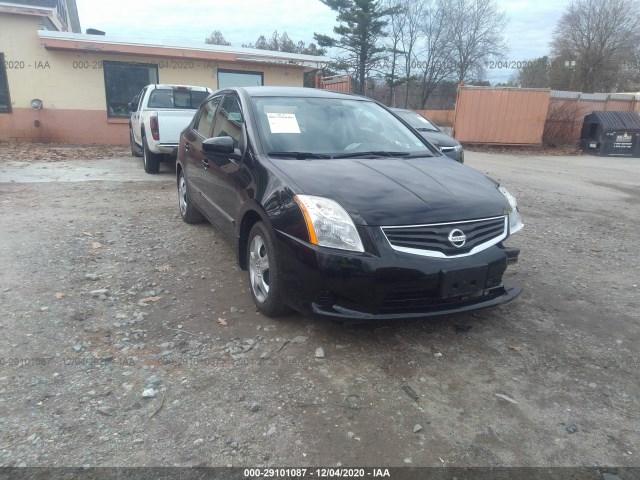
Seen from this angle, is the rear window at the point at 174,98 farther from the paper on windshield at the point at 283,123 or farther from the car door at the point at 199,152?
the paper on windshield at the point at 283,123

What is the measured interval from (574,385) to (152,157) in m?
8.74

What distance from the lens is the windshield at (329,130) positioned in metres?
3.78

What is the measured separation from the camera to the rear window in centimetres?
1010

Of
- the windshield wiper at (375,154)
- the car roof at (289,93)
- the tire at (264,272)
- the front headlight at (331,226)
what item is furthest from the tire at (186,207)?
the front headlight at (331,226)

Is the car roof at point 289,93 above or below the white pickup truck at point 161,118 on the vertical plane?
above

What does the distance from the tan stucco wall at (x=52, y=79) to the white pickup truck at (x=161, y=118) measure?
4.31 m

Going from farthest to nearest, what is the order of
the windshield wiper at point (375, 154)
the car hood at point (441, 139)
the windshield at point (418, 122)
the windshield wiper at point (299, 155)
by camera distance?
the windshield at point (418, 122)
the car hood at point (441, 139)
the windshield wiper at point (375, 154)
the windshield wiper at point (299, 155)

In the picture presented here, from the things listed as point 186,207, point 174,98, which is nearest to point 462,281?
point 186,207

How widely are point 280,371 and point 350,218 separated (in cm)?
103

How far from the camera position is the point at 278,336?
10.7 ft

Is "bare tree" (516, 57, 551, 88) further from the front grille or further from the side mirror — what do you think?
the front grille

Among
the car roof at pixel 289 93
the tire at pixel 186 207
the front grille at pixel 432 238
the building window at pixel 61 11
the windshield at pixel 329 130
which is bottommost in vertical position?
the tire at pixel 186 207

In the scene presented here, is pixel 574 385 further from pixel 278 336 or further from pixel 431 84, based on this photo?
pixel 431 84

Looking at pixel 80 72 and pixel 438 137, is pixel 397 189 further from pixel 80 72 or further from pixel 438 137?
pixel 80 72
